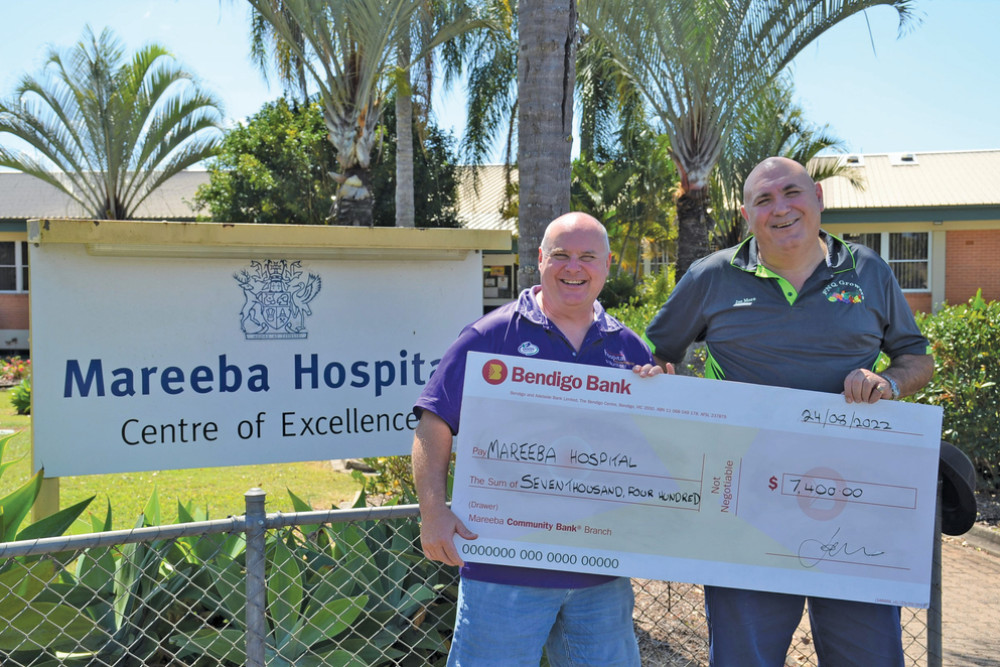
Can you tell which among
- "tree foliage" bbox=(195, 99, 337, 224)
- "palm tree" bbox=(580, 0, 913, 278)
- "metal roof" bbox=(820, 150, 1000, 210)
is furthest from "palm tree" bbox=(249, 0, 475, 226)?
"metal roof" bbox=(820, 150, 1000, 210)

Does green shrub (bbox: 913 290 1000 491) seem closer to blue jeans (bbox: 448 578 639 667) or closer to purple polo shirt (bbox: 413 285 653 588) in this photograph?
purple polo shirt (bbox: 413 285 653 588)

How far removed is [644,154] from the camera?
78.9ft

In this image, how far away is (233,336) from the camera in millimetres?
3783

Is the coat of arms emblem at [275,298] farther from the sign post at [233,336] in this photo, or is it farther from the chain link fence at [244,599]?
the chain link fence at [244,599]

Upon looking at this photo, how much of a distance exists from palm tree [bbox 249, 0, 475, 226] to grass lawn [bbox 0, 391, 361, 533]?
15.9 feet

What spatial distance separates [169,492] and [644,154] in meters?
19.5

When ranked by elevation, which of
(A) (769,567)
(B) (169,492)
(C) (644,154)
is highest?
(C) (644,154)

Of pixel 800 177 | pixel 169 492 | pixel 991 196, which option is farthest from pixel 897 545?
pixel 991 196

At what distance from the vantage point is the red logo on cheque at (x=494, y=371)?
7.73ft

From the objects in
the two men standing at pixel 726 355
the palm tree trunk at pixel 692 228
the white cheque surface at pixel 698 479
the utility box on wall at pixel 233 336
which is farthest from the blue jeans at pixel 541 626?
the palm tree trunk at pixel 692 228

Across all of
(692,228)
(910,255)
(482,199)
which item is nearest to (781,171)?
(692,228)

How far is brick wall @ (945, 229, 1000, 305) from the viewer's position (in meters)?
21.3

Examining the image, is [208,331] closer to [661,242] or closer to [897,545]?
[897,545]

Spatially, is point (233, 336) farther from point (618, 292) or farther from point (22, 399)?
point (618, 292)
